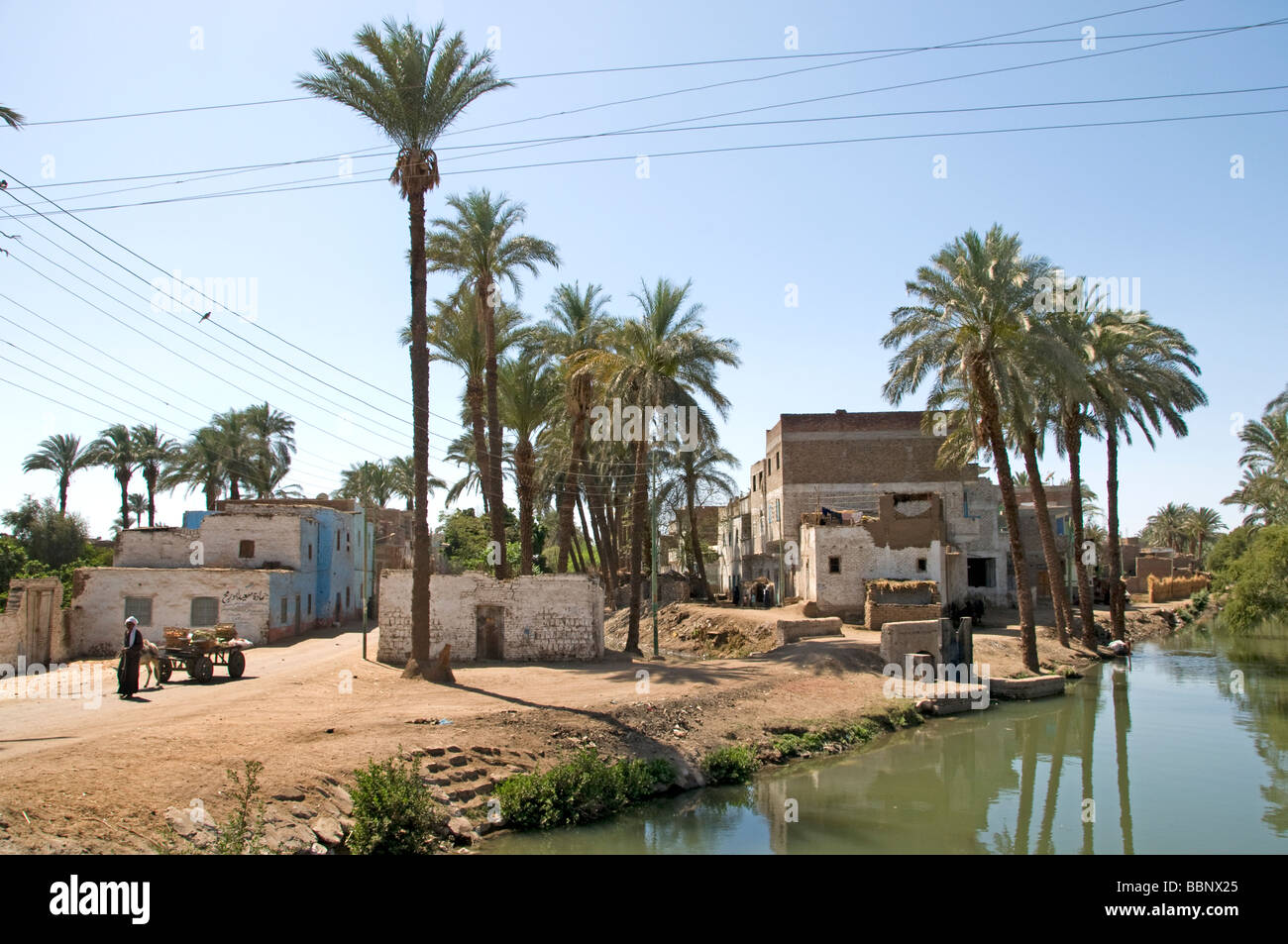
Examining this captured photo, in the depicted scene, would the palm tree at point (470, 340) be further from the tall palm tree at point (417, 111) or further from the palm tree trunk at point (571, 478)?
the tall palm tree at point (417, 111)

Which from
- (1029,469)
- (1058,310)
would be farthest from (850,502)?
(1058,310)

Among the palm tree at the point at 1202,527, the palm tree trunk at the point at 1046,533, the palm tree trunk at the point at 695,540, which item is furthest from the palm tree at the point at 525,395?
the palm tree at the point at 1202,527

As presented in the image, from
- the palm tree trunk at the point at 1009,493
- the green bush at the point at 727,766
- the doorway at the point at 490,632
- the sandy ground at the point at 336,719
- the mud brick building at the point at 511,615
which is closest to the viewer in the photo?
the sandy ground at the point at 336,719

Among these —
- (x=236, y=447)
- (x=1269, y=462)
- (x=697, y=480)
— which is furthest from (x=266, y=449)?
(x=1269, y=462)

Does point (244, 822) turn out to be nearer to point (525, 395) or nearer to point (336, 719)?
point (336, 719)

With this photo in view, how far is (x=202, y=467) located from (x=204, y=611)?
27.4 metres

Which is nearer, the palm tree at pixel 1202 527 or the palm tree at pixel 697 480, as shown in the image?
the palm tree at pixel 697 480

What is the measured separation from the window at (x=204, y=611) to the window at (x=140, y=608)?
1287 millimetres

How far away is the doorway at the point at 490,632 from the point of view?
1072 inches

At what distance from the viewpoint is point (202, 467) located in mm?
56125

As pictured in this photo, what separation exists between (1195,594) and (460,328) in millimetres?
57272

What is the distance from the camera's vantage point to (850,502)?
48812 mm
